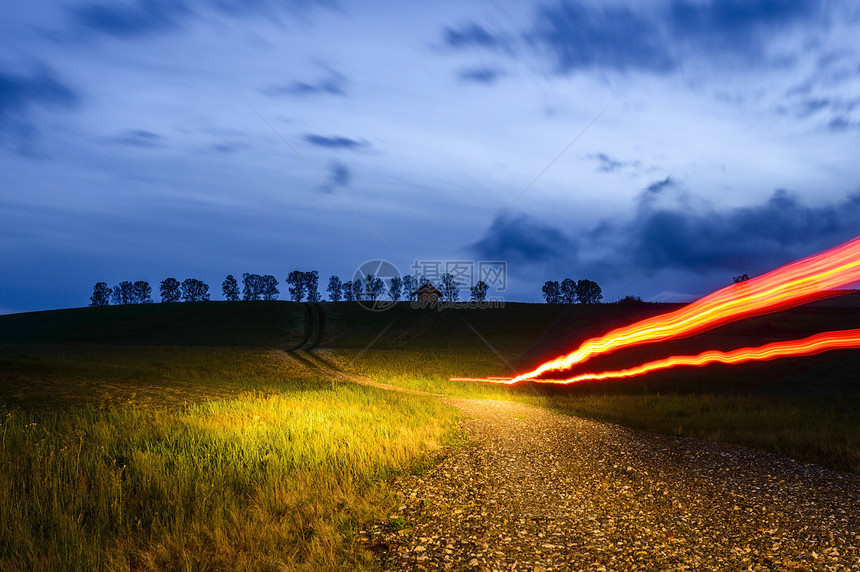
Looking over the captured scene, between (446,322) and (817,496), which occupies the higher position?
(446,322)

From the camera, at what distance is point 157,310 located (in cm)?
9600

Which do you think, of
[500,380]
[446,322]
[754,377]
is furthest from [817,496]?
[446,322]

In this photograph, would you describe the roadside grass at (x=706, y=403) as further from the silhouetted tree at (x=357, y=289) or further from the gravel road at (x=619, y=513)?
the silhouetted tree at (x=357, y=289)

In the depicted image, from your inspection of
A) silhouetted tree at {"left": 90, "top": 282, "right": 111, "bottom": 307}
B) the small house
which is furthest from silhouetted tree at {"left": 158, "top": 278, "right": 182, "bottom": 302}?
the small house

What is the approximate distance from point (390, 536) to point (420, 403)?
12117 mm

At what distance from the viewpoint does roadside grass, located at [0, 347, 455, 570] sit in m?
6.11

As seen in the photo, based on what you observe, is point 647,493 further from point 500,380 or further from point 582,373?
point 582,373

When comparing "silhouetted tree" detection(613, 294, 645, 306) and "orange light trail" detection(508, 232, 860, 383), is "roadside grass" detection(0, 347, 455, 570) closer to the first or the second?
"orange light trail" detection(508, 232, 860, 383)

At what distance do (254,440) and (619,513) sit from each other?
8.01 meters

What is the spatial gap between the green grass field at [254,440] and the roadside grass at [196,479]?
0.12ft

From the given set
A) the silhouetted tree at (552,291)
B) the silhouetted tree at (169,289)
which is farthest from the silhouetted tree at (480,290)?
the silhouetted tree at (169,289)

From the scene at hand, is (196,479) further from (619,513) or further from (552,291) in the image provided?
(552,291)

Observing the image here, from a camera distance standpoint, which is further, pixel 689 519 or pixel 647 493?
pixel 647 493

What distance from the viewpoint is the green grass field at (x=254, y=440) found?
6.38 metres
